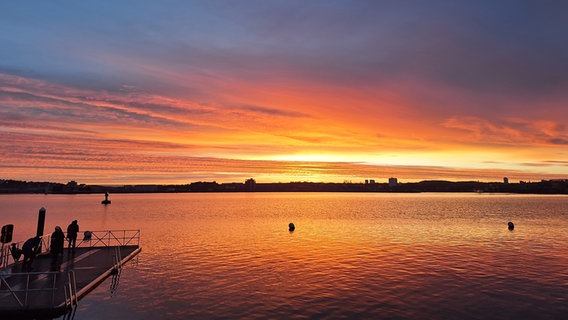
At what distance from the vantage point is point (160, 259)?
37625mm

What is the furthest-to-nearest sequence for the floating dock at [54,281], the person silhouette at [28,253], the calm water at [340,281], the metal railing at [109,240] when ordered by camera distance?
the metal railing at [109,240], the person silhouette at [28,253], the calm water at [340,281], the floating dock at [54,281]

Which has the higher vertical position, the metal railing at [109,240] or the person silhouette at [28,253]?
the person silhouette at [28,253]

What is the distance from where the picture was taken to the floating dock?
726 inches

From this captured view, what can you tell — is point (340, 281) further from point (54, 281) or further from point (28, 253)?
point (28, 253)

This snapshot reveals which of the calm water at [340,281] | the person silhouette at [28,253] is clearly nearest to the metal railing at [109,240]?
the calm water at [340,281]

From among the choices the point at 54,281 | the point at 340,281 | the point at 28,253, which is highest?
the point at 28,253

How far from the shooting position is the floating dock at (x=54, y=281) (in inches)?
726

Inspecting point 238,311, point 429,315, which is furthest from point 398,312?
point 238,311

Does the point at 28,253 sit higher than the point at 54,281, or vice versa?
the point at 28,253

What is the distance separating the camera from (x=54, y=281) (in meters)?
19.4

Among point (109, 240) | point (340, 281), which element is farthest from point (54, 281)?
point (109, 240)

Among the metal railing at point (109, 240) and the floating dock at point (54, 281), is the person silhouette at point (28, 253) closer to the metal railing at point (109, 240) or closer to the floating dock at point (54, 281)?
the floating dock at point (54, 281)

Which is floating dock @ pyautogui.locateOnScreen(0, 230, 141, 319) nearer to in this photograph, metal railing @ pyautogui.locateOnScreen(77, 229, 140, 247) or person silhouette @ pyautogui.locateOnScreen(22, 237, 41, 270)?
person silhouette @ pyautogui.locateOnScreen(22, 237, 41, 270)

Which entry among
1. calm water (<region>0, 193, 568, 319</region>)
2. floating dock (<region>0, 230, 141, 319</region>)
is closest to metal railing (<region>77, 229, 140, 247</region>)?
calm water (<region>0, 193, 568, 319</region>)
